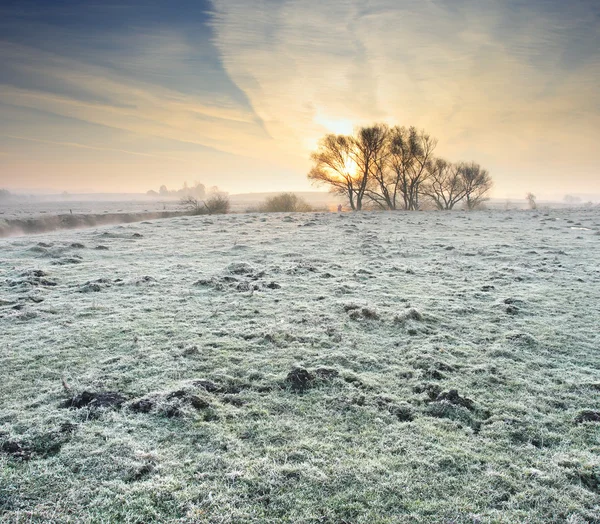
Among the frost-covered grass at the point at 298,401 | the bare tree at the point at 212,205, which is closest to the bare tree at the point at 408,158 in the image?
the bare tree at the point at 212,205

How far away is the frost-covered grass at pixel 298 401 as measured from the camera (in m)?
2.66

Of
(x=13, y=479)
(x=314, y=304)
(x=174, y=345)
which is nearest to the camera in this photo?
(x=13, y=479)

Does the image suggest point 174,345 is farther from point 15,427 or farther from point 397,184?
point 397,184

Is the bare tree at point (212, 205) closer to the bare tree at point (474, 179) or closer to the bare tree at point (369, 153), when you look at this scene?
the bare tree at point (369, 153)

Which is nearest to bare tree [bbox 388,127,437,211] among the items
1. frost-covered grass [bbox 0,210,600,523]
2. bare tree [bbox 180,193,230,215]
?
bare tree [bbox 180,193,230,215]

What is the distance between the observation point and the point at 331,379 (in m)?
4.32

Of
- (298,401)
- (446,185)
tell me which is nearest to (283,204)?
(446,185)

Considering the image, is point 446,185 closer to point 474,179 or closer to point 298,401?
point 474,179

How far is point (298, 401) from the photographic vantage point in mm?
3895

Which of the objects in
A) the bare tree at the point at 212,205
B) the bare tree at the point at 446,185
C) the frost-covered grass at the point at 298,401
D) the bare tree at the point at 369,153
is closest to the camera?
the frost-covered grass at the point at 298,401

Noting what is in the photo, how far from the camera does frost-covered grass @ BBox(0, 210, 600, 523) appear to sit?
105 inches

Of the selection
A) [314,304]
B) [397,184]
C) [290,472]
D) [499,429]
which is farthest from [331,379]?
[397,184]

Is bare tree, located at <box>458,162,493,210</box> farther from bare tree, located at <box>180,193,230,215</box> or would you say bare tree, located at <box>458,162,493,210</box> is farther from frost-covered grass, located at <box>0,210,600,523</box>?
frost-covered grass, located at <box>0,210,600,523</box>

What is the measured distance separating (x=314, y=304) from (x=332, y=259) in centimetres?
504
